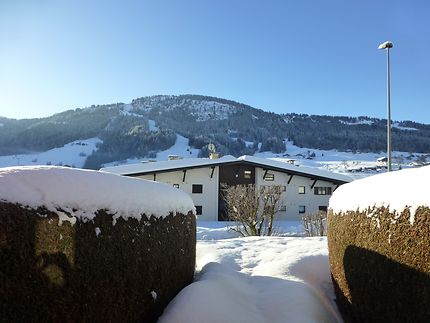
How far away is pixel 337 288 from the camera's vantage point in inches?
218

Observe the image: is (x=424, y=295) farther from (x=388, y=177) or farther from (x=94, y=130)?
(x=94, y=130)

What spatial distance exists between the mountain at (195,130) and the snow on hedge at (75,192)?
72.4 m

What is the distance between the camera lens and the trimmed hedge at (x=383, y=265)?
3131 millimetres

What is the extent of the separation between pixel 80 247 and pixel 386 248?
2656 millimetres

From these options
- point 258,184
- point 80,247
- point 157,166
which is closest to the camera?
point 80,247

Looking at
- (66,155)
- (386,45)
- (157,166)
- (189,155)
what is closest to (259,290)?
(386,45)

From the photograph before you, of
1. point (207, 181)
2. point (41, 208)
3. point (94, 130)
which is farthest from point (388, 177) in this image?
point (94, 130)

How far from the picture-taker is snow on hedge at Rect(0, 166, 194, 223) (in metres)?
3.02

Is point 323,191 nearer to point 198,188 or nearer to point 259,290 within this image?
point 198,188

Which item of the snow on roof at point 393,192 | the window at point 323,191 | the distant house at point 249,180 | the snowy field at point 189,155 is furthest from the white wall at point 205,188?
the snowy field at point 189,155

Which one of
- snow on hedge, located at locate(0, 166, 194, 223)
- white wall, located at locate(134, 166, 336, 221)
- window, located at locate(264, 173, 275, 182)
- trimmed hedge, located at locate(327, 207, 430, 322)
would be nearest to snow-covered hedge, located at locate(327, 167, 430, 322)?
trimmed hedge, located at locate(327, 207, 430, 322)

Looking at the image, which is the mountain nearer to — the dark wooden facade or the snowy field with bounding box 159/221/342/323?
the dark wooden facade

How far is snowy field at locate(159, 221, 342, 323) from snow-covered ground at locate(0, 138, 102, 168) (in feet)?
220

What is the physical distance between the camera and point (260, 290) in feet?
19.2
